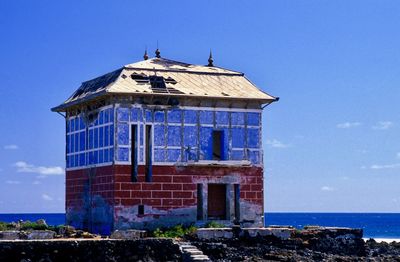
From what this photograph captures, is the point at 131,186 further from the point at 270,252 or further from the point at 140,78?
the point at 270,252

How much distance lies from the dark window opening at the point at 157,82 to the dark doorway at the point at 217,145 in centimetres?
342

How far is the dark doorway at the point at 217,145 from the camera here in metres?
45.1

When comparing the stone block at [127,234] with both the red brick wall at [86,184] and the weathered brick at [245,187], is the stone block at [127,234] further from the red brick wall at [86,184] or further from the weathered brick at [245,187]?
the weathered brick at [245,187]

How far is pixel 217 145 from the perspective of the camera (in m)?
45.3

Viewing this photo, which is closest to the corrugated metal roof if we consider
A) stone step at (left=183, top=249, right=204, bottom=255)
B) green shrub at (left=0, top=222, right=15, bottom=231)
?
green shrub at (left=0, top=222, right=15, bottom=231)

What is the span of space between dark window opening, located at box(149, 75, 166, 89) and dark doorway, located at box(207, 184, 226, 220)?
5.18 meters

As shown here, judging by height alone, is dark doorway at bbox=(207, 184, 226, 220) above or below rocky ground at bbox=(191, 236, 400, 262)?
above

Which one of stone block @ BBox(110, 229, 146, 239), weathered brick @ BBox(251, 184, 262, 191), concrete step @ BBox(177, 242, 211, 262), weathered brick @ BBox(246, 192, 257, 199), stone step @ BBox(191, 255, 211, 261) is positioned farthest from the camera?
weathered brick @ BBox(251, 184, 262, 191)

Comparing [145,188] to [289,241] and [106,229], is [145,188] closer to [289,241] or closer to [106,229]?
[106,229]

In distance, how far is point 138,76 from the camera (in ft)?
146

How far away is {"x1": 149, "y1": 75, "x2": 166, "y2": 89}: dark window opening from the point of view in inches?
1741

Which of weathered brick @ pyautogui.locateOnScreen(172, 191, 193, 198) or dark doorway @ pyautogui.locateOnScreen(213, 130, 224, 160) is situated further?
dark doorway @ pyautogui.locateOnScreen(213, 130, 224, 160)

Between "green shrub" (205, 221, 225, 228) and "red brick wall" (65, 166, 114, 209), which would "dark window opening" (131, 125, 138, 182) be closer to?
"red brick wall" (65, 166, 114, 209)

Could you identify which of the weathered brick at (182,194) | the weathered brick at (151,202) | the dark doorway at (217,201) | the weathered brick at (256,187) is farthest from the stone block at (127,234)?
the weathered brick at (256,187)
